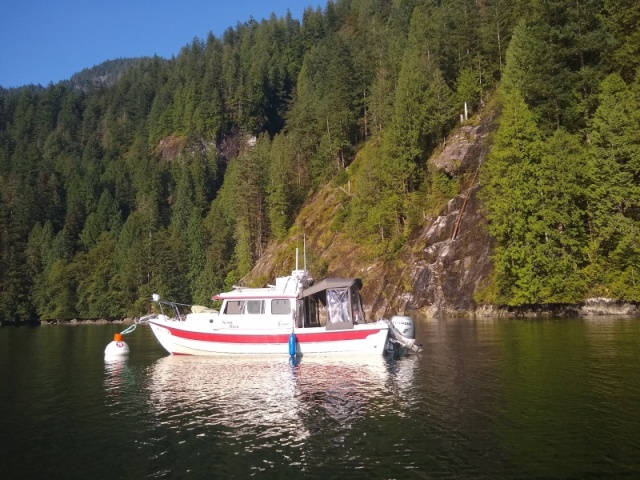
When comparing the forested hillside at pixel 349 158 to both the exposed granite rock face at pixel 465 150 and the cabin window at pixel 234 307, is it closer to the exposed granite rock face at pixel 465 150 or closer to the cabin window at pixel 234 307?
the exposed granite rock face at pixel 465 150

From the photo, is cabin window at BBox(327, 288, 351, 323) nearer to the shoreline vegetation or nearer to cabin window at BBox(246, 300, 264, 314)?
cabin window at BBox(246, 300, 264, 314)

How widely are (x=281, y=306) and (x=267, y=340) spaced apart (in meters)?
2.16

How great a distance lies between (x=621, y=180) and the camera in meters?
45.8

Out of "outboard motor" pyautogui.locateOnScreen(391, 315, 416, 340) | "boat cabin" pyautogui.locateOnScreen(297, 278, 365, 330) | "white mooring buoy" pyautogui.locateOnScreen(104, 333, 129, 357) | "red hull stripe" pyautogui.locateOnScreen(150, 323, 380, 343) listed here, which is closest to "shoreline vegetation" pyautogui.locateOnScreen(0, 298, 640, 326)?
"outboard motor" pyautogui.locateOnScreen(391, 315, 416, 340)

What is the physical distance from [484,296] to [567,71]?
26.7m

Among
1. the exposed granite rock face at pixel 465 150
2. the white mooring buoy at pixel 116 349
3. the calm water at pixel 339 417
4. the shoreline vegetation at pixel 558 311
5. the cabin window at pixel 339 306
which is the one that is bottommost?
the calm water at pixel 339 417

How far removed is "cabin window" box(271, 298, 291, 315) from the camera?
97.3ft

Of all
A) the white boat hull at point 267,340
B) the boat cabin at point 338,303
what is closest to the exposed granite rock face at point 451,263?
the boat cabin at point 338,303

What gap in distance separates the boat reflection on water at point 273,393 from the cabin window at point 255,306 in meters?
2.74

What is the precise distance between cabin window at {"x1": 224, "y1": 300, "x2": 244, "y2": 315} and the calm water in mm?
3036

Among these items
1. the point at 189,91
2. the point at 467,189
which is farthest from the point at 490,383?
the point at 189,91

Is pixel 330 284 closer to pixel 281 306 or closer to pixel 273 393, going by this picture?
pixel 281 306

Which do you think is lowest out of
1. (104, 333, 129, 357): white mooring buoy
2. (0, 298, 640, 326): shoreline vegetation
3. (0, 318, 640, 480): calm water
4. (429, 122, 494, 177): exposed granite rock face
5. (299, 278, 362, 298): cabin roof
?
(0, 318, 640, 480): calm water

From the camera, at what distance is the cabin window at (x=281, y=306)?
97.3 feet
